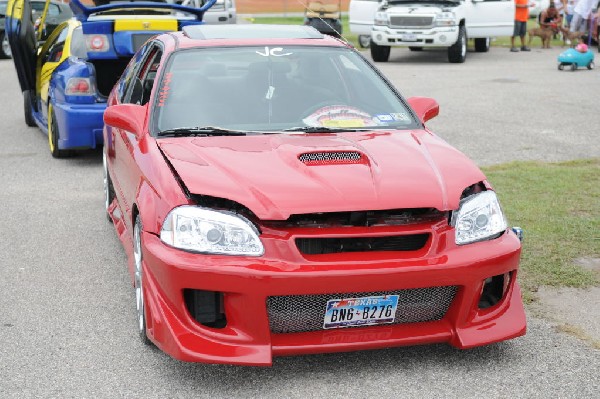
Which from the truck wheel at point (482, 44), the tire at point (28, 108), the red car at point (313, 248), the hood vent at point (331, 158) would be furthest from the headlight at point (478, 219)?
the truck wheel at point (482, 44)

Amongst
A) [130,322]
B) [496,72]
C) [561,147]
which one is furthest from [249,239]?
[496,72]

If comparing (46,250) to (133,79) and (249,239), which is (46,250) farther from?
(249,239)

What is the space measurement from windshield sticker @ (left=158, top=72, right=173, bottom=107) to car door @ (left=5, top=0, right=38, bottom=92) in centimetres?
585

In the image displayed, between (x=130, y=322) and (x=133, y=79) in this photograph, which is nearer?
(x=130, y=322)

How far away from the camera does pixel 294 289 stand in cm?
396

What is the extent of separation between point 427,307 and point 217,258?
988 mm

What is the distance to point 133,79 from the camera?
6641 mm

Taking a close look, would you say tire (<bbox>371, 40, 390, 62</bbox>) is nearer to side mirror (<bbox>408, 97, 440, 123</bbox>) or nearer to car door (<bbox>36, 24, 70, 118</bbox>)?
car door (<bbox>36, 24, 70, 118</bbox>)

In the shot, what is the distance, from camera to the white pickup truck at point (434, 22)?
67.4 feet

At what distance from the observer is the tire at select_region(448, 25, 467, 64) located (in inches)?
833

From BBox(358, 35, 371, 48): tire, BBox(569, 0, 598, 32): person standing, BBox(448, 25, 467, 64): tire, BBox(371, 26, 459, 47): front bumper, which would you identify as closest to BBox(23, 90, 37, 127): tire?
BBox(371, 26, 459, 47): front bumper

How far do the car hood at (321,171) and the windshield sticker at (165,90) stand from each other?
44 cm

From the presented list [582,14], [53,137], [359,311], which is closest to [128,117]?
[359,311]

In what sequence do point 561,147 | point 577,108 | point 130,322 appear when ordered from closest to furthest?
1. point 130,322
2. point 561,147
3. point 577,108
